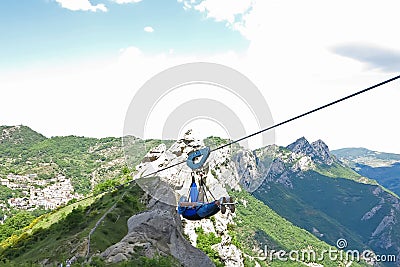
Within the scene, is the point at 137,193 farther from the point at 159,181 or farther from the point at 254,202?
the point at 254,202

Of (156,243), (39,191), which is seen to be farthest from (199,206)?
(39,191)

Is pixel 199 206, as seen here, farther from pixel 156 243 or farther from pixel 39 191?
pixel 39 191

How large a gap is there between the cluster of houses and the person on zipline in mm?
107641

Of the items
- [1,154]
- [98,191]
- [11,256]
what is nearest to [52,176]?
[1,154]

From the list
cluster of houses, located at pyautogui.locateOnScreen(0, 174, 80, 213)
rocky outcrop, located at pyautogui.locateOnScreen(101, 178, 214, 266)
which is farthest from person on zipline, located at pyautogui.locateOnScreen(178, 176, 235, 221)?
cluster of houses, located at pyautogui.locateOnScreen(0, 174, 80, 213)

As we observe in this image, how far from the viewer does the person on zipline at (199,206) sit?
50.2 feet

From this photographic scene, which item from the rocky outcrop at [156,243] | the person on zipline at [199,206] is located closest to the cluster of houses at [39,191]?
the rocky outcrop at [156,243]

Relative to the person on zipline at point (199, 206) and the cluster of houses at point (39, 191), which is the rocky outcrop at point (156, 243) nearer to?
the person on zipline at point (199, 206)

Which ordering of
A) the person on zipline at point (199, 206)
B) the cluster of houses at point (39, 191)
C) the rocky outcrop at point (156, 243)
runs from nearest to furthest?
1. the person on zipline at point (199, 206)
2. the rocky outcrop at point (156, 243)
3. the cluster of houses at point (39, 191)

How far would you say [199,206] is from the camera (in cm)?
1650

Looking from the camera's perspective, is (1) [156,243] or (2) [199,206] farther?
(1) [156,243]

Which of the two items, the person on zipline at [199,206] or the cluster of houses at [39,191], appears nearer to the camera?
the person on zipline at [199,206]

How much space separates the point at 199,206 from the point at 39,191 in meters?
137

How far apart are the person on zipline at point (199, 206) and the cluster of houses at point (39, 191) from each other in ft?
353
